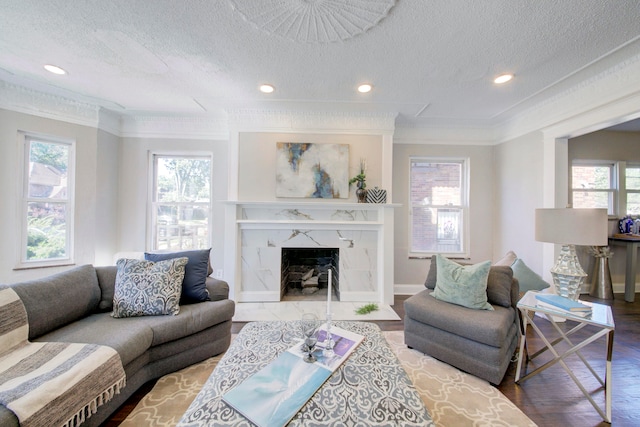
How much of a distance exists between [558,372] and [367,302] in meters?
1.86

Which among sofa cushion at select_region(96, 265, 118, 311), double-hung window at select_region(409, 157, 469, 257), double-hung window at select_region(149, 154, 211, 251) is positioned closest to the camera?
sofa cushion at select_region(96, 265, 118, 311)

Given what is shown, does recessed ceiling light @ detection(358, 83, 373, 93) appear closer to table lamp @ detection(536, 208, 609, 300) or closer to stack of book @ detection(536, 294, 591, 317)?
table lamp @ detection(536, 208, 609, 300)

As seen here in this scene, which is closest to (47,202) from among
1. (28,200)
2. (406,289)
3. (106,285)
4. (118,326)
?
(28,200)

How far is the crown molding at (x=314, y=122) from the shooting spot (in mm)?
3184

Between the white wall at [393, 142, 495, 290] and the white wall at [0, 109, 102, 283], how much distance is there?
4.33 m

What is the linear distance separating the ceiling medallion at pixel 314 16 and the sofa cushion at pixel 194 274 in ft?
6.60

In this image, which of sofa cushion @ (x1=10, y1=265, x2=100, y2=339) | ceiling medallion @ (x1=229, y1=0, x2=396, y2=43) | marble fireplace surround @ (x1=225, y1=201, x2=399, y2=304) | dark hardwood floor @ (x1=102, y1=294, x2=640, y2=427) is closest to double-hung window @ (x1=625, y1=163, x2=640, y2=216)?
dark hardwood floor @ (x1=102, y1=294, x2=640, y2=427)

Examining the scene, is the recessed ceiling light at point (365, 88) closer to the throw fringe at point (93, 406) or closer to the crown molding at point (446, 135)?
the crown molding at point (446, 135)

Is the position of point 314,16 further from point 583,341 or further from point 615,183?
point 615,183

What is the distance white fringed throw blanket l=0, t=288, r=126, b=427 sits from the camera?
1.01 meters

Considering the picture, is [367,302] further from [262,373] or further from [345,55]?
[345,55]

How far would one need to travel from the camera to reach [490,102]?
9.38ft

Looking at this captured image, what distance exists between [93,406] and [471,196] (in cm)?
454

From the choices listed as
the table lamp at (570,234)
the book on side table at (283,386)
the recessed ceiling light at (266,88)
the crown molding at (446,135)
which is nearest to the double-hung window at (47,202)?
the recessed ceiling light at (266,88)
